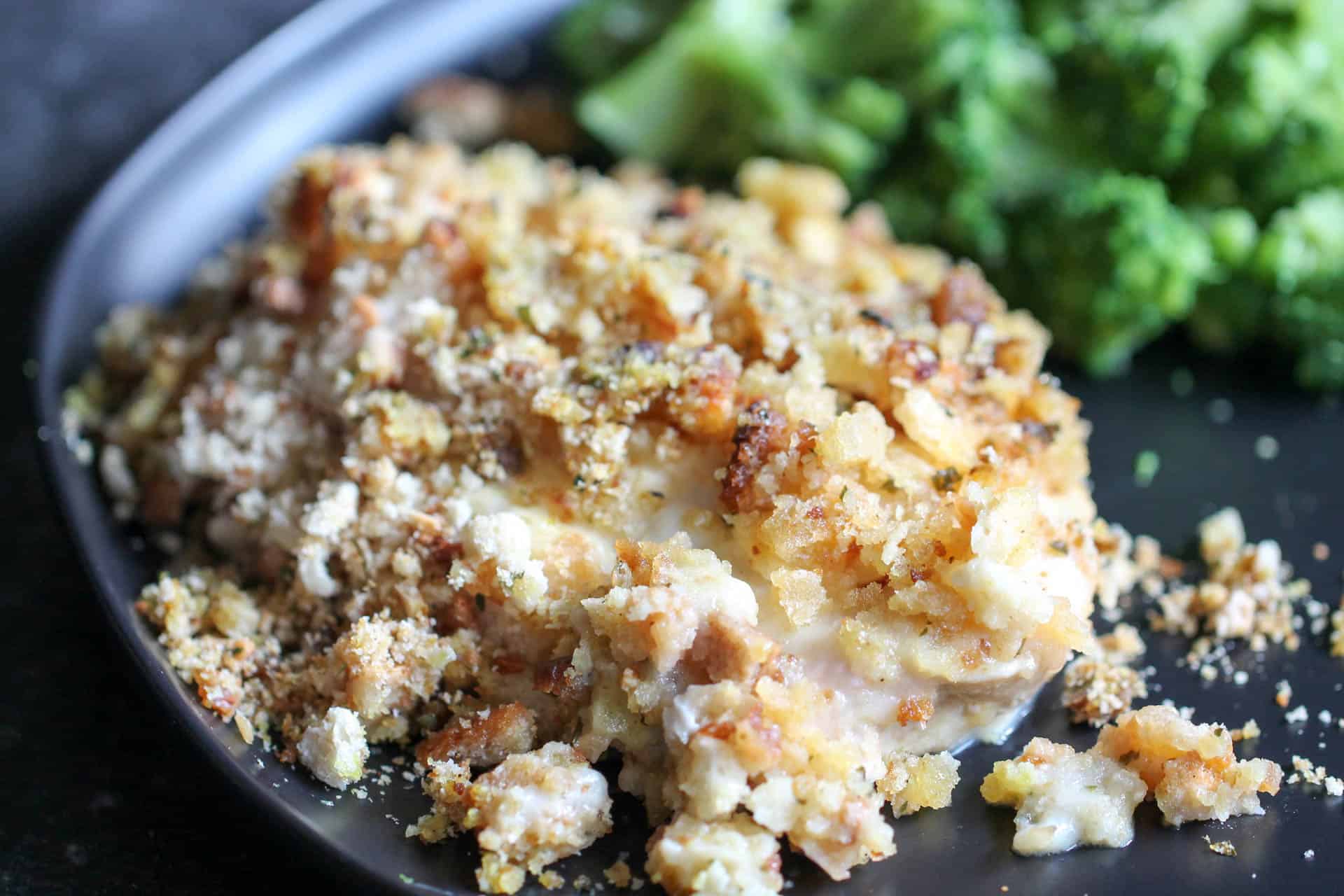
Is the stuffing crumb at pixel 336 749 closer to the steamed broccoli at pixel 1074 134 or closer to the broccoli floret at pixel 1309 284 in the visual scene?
the steamed broccoli at pixel 1074 134

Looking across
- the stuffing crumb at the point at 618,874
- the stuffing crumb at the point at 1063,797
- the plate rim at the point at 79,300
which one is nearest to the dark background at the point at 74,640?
the plate rim at the point at 79,300

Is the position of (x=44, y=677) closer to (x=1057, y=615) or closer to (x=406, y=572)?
(x=406, y=572)

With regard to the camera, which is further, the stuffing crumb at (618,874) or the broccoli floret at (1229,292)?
the broccoli floret at (1229,292)

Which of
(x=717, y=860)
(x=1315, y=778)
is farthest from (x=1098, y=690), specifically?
(x=717, y=860)

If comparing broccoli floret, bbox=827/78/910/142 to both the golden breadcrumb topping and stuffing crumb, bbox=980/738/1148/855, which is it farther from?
stuffing crumb, bbox=980/738/1148/855

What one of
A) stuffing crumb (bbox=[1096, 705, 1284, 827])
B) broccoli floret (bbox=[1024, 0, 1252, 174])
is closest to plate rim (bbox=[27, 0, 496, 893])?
stuffing crumb (bbox=[1096, 705, 1284, 827])

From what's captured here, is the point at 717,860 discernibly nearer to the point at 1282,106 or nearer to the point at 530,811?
the point at 530,811
